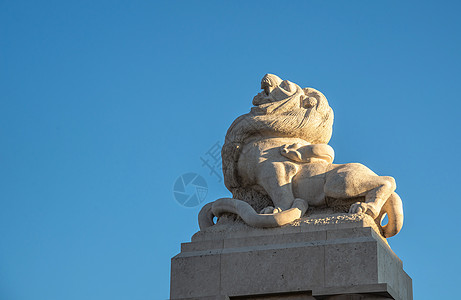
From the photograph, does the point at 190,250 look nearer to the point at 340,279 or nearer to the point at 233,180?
the point at 233,180

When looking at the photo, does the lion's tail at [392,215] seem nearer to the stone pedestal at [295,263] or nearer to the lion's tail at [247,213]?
the stone pedestal at [295,263]

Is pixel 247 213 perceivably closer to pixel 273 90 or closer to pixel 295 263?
pixel 295 263

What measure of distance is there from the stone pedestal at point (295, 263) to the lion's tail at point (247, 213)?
0.33ft

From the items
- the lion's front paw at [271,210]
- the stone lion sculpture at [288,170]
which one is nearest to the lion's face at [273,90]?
the stone lion sculpture at [288,170]

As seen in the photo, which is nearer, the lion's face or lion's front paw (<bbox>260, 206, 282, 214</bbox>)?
lion's front paw (<bbox>260, 206, 282, 214</bbox>)

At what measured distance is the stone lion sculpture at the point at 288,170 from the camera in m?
11.2

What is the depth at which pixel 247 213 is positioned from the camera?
11.4 metres

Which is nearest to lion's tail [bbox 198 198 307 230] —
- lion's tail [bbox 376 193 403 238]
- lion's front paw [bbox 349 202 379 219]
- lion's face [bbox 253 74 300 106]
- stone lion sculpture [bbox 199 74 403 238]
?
stone lion sculpture [bbox 199 74 403 238]

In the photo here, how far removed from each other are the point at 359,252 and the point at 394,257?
974 millimetres

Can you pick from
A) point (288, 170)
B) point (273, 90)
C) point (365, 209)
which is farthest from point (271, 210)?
point (273, 90)

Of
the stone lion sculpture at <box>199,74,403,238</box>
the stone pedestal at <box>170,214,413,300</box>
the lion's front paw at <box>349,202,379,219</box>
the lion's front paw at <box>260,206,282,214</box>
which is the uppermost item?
the stone lion sculpture at <box>199,74,403,238</box>

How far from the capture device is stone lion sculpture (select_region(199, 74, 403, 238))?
11211 millimetres

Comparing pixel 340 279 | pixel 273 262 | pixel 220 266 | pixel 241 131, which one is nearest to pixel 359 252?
pixel 340 279

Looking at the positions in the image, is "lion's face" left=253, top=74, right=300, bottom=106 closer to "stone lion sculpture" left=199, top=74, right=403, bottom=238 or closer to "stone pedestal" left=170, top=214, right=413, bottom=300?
"stone lion sculpture" left=199, top=74, right=403, bottom=238
